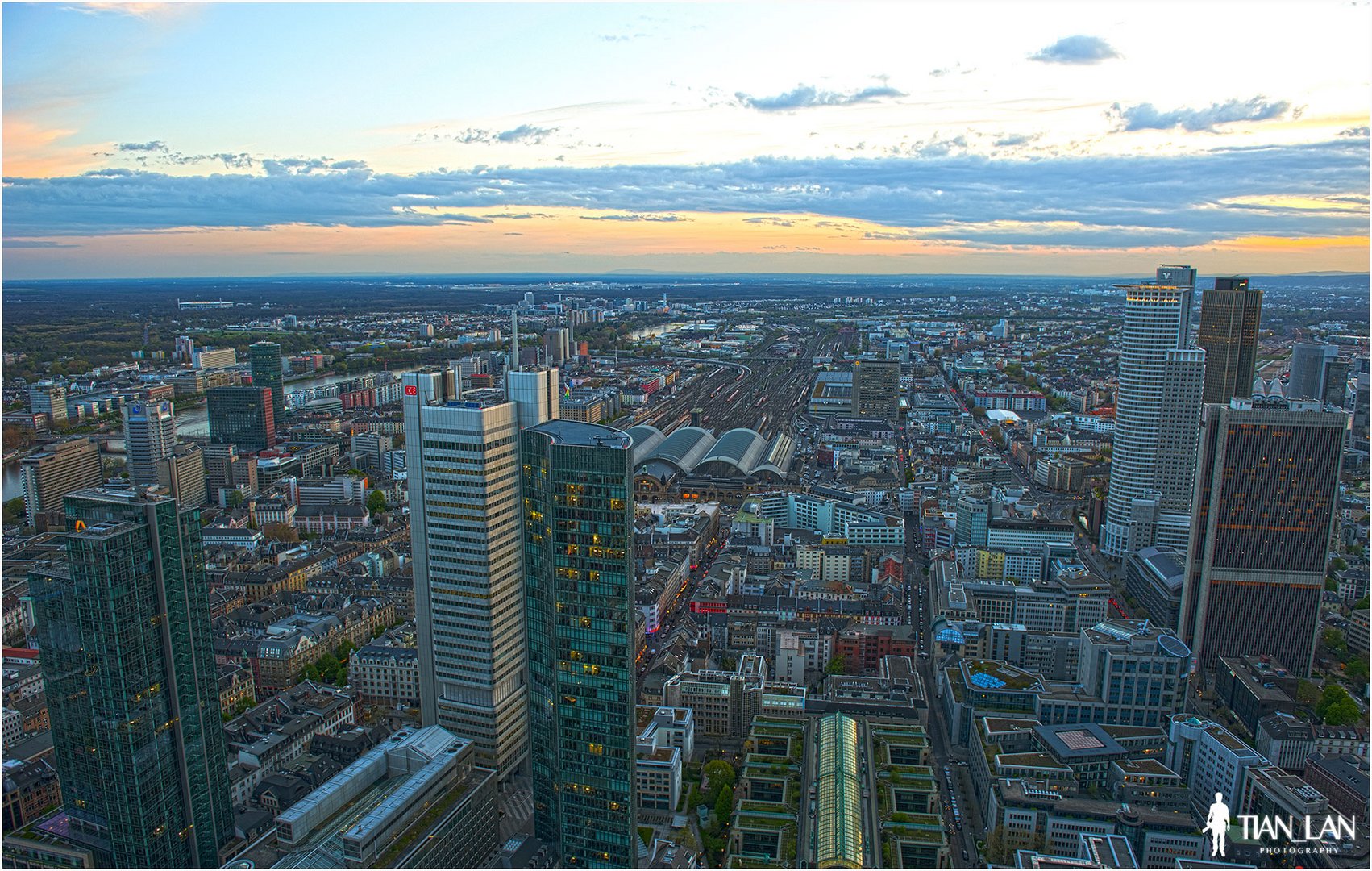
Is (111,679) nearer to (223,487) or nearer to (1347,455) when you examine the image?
(223,487)

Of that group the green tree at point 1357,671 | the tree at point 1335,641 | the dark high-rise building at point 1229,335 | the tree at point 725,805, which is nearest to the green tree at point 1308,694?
the green tree at point 1357,671

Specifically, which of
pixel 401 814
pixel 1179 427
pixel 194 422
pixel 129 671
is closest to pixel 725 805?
pixel 401 814

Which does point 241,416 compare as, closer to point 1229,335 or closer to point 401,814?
point 401,814

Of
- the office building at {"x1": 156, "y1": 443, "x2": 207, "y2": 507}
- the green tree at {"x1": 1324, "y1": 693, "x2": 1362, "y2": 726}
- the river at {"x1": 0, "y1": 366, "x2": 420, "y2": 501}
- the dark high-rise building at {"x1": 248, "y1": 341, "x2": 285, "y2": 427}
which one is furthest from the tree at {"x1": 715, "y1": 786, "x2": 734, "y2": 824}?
the dark high-rise building at {"x1": 248, "y1": 341, "x2": 285, "y2": 427}

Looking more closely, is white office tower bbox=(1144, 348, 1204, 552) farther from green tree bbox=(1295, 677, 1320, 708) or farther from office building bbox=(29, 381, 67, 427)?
office building bbox=(29, 381, 67, 427)

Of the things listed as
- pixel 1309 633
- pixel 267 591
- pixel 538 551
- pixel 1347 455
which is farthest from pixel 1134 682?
pixel 1347 455

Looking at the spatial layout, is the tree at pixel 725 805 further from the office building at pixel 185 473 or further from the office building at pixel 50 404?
the office building at pixel 50 404
